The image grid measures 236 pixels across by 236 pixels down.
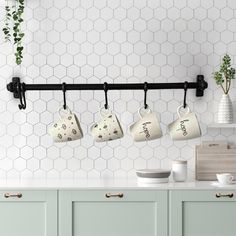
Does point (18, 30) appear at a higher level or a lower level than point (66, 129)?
higher

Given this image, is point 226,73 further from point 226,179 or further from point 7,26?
point 7,26

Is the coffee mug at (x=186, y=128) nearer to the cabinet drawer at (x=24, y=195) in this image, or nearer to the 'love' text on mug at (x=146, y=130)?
the 'love' text on mug at (x=146, y=130)

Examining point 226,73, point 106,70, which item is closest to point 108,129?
point 106,70

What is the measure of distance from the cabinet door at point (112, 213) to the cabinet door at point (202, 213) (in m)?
0.06

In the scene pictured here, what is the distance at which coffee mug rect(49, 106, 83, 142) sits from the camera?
314 centimetres

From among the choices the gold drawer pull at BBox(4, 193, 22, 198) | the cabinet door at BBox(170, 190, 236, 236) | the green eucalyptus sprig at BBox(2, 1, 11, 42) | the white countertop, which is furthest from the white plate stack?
the green eucalyptus sprig at BBox(2, 1, 11, 42)

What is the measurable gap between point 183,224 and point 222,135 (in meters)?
0.68

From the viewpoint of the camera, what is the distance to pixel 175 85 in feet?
10.7

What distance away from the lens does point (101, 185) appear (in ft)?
10.2

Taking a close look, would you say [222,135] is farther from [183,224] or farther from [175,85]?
[183,224]

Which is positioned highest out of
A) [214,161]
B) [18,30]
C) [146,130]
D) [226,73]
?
[18,30]

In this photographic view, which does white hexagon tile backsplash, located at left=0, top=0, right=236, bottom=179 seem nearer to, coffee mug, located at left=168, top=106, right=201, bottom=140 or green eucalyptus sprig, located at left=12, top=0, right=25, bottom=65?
green eucalyptus sprig, located at left=12, top=0, right=25, bottom=65

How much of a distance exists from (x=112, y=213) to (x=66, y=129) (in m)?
0.52

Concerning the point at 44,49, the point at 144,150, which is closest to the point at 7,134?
the point at 44,49
